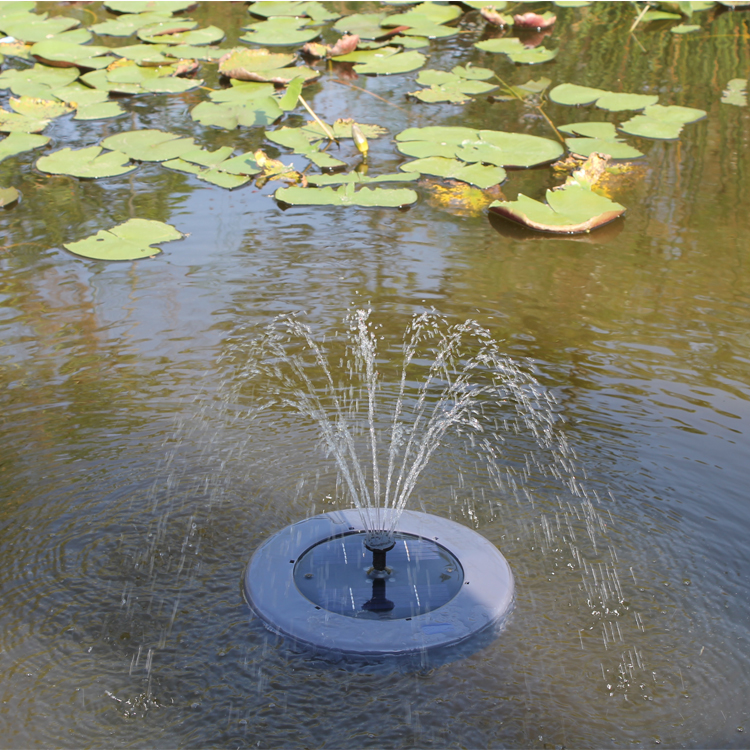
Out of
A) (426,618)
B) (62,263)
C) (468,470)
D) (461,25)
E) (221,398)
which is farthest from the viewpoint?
(461,25)

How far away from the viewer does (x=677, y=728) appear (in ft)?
6.81

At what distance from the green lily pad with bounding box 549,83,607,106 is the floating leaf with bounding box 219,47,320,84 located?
6.87ft

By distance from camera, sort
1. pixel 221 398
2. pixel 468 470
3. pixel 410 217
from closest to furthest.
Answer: pixel 468 470, pixel 221 398, pixel 410 217

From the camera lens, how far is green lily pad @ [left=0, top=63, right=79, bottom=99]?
6.80m

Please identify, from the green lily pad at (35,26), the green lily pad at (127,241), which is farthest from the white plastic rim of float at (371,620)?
the green lily pad at (35,26)

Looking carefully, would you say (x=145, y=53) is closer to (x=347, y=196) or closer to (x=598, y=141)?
(x=347, y=196)

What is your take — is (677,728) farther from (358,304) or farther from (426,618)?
(358,304)

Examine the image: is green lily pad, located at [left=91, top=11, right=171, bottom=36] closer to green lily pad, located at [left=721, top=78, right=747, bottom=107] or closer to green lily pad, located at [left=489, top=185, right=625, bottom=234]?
green lily pad, located at [left=489, top=185, right=625, bottom=234]

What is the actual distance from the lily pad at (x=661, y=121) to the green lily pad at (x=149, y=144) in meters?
3.25

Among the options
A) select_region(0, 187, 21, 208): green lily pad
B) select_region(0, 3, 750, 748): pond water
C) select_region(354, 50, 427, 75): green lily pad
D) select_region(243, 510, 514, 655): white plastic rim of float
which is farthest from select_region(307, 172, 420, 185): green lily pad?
select_region(243, 510, 514, 655): white plastic rim of float

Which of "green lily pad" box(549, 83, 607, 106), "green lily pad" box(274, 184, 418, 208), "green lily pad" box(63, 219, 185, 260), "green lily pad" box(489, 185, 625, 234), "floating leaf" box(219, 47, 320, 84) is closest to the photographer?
"green lily pad" box(63, 219, 185, 260)

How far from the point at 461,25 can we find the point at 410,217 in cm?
492

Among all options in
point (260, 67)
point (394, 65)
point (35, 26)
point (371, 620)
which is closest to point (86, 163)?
point (260, 67)

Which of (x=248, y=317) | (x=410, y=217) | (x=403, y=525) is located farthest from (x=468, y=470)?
(x=410, y=217)
